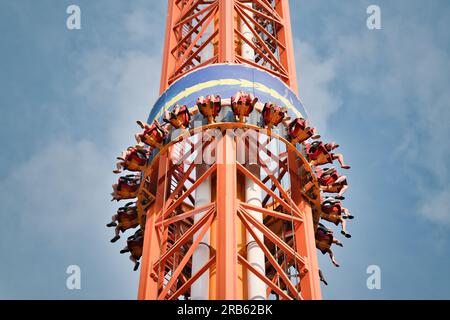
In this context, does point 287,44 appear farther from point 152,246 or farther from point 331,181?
point 152,246

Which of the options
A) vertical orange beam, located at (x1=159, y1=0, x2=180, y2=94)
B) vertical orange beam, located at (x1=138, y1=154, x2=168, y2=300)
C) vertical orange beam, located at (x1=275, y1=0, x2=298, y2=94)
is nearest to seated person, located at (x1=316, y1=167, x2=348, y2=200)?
vertical orange beam, located at (x1=275, y1=0, x2=298, y2=94)

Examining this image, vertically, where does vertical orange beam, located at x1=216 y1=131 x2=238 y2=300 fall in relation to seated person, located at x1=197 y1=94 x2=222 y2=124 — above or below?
below

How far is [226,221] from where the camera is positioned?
23828mm

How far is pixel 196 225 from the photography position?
82.0 ft

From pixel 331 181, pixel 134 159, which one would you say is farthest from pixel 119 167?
pixel 331 181

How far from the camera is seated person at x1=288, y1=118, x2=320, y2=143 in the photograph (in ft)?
89.6

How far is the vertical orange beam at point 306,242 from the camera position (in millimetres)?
25000

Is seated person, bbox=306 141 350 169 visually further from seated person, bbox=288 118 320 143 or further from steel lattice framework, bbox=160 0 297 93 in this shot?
steel lattice framework, bbox=160 0 297 93

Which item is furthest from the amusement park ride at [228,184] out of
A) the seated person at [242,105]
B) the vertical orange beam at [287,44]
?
the vertical orange beam at [287,44]

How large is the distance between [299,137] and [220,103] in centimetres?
297

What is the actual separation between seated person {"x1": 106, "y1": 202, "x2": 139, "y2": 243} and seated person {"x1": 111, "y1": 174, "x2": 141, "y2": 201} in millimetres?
472

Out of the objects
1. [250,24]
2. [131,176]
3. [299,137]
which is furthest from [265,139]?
A: [250,24]

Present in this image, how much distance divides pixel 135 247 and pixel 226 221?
6610mm
